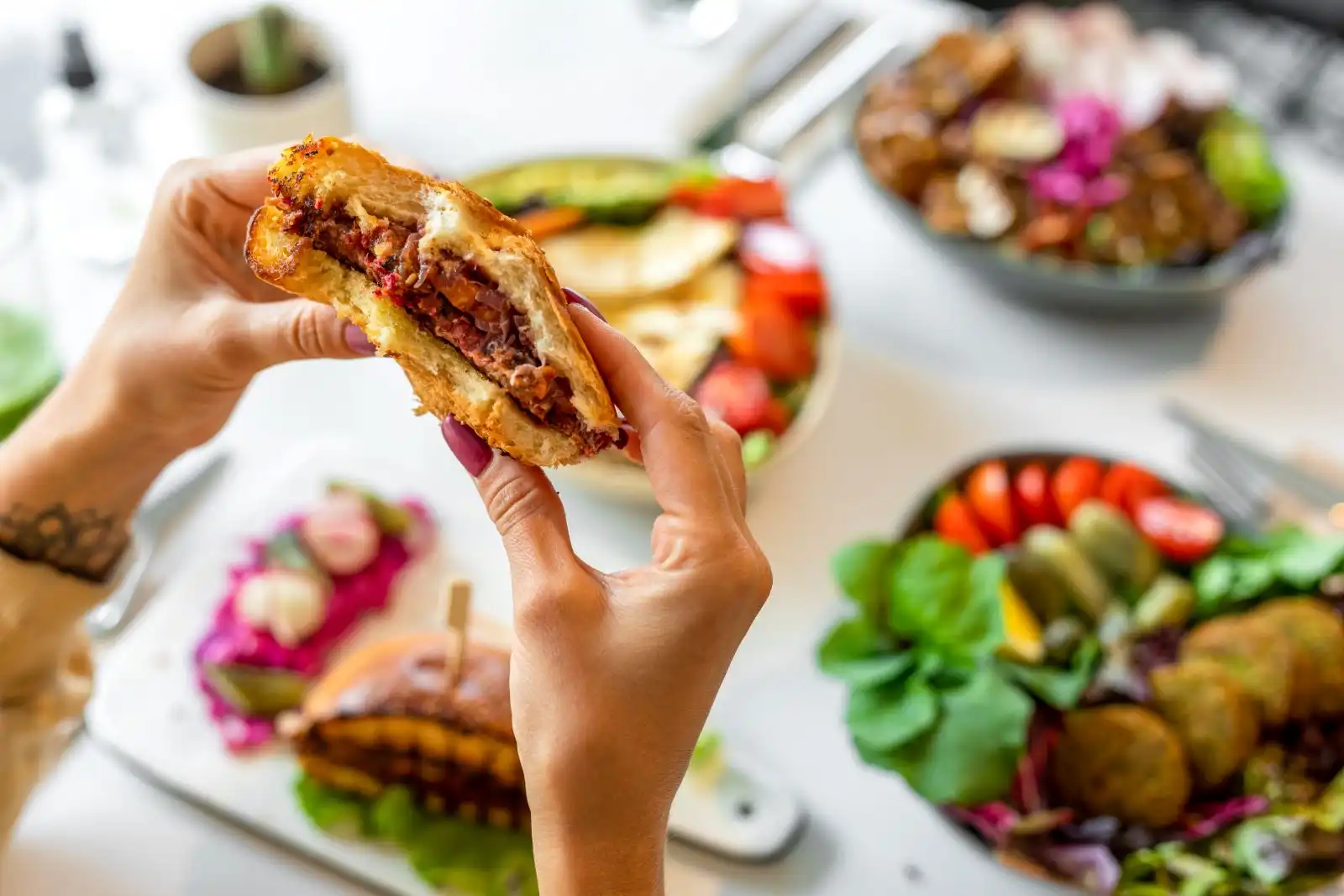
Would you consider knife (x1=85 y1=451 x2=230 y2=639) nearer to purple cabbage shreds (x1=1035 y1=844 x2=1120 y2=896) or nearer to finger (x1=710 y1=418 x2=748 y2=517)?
finger (x1=710 y1=418 x2=748 y2=517)

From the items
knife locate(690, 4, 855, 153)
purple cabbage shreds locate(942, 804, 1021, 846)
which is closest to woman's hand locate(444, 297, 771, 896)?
purple cabbage shreds locate(942, 804, 1021, 846)

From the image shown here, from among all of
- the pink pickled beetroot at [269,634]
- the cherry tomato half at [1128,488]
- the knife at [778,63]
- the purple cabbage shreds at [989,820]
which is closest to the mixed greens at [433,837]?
the pink pickled beetroot at [269,634]

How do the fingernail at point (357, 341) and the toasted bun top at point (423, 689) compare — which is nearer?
the fingernail at point (357, 341)

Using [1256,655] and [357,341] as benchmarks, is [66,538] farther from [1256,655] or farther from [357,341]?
[1256,655]

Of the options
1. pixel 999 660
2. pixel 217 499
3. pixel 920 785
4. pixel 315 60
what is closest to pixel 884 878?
pixel 920 785

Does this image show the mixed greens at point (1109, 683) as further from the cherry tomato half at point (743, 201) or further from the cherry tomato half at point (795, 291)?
the cherry tomato half at point (743, 201)
